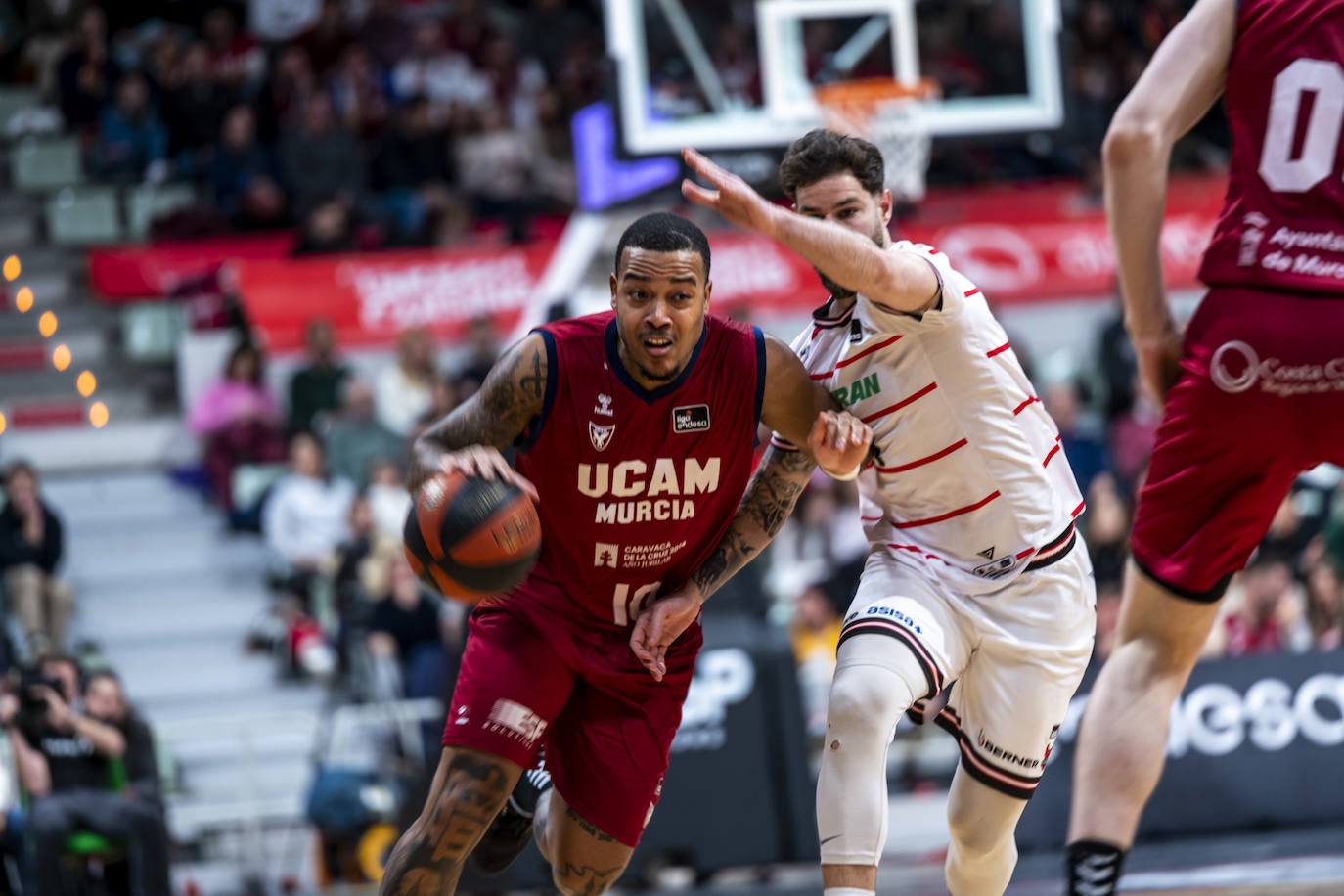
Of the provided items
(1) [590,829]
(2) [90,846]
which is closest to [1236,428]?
(1) [590,829]

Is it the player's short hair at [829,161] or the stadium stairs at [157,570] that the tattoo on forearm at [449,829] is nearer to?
the player's short hair at [829,161]

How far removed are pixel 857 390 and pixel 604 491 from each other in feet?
2.56

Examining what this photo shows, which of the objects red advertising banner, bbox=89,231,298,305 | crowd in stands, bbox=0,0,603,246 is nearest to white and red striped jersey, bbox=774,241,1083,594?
crowd in stands, bbox=0,0,603,246

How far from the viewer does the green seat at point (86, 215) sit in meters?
15.4

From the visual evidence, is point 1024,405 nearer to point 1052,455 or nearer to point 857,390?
point 1052,455

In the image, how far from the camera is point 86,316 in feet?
49.6

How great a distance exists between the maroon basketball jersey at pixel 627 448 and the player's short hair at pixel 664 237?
0.29m

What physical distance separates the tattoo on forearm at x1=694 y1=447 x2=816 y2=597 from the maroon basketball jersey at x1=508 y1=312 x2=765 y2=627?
0.14 m

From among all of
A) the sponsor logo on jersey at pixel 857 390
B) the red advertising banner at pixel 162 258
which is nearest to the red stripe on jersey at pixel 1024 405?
the sponsor logo on jersey at pixel 857 390

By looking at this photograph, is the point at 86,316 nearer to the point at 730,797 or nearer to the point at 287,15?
the point at 287,15

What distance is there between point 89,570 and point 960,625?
10.0 metres

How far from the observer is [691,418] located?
15.6 ft

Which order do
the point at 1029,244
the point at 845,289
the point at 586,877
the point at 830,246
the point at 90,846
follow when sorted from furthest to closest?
1. the point at 1029,244
2. the point at 90,846
3. the point at 586,877
4. the point at 845,289
5. the point at 830,246

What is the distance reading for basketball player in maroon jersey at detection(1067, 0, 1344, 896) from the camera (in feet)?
12.9
